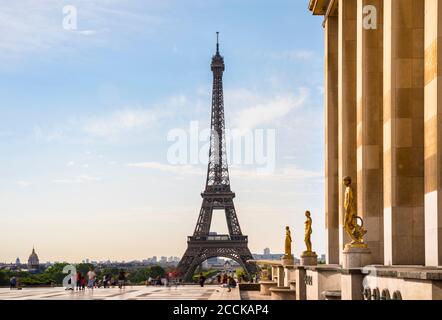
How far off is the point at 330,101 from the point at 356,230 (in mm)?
18579

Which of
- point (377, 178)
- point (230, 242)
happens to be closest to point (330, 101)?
point (377, 178)

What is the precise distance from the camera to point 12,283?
6631cm

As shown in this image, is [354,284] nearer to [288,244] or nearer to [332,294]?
[332,294]

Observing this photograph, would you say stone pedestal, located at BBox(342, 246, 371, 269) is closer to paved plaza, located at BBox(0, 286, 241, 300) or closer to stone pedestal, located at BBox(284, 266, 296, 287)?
paved plaza, located at BBox(0, 286, 241, 300)

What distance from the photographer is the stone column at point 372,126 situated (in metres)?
34.4

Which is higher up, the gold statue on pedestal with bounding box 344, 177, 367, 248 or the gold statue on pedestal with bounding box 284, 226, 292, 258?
the gold statue on pedestal with bounding box 344, 177, 367, 248

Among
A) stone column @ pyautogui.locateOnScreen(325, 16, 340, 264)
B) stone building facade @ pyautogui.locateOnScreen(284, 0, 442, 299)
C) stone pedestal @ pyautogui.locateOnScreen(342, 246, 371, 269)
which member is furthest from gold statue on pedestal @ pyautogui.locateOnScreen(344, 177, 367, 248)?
stone column @ pyautogui.locateOnScreen(325, 16, 340, 264)

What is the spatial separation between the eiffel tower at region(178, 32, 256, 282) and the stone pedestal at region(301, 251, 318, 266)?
80.0 m

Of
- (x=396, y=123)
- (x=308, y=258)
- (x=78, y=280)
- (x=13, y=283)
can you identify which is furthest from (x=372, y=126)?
(x=13, y=283)

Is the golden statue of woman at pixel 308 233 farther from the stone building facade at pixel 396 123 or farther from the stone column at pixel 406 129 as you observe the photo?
the stone column at pixel 406 129

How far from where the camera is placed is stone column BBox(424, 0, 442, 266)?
25094mm

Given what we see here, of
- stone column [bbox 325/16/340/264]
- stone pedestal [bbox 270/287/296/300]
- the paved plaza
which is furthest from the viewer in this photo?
the paved plaza
